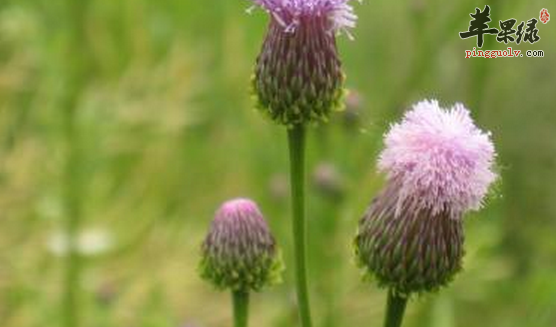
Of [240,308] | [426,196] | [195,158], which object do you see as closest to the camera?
[426,196]

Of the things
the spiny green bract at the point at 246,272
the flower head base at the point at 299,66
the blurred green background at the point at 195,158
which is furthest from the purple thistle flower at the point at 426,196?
the blurred green background at the point at 195,158

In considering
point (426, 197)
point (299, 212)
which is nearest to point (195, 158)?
point (299, 212)

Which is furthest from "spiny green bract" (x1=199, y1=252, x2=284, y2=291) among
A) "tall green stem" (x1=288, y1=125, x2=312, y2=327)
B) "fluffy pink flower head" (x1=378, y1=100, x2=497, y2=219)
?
"fluffy pink flower head" (x1=378, y1=100, x2=497, y2=219)

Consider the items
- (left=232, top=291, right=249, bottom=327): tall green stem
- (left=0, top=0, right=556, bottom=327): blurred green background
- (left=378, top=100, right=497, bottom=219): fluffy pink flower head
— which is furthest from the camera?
(left=0, top=0, right=556, bottom=327): blurred green background

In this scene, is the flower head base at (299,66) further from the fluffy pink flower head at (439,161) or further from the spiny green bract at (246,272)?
the spiny green bract at (246,272)

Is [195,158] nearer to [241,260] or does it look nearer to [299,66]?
[241,260]

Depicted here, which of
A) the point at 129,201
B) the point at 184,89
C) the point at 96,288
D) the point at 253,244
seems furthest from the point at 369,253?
the point at 184,89

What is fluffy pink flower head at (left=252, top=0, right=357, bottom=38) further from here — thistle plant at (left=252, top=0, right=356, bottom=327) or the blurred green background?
the blurred green background
